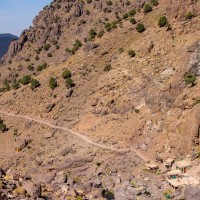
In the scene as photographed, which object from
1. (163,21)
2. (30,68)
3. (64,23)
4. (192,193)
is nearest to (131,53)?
(163,21)

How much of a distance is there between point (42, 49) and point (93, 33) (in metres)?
27.7

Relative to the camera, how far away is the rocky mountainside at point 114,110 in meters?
59.9

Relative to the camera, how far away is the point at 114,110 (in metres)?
73.6

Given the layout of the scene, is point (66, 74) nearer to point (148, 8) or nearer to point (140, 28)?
point (140, 28)

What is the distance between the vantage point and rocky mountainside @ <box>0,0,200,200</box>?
59.9 metres

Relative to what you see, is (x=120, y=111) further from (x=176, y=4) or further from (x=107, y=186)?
(x=176, y=4)

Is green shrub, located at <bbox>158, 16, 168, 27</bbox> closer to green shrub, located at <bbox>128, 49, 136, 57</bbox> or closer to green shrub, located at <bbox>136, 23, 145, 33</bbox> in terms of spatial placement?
green shrub, located at <bbox>136, 23, 145, 33</bbox>

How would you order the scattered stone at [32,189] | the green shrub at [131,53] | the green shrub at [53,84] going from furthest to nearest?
the green shrub at [53,84] < the green shrub at [131,53] < the scattered stone at [32,189]

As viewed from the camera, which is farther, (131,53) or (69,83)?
(69,83)

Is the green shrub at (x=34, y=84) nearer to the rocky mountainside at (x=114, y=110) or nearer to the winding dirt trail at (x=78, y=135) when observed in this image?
the rocky mountainside at (x=114, y=110)

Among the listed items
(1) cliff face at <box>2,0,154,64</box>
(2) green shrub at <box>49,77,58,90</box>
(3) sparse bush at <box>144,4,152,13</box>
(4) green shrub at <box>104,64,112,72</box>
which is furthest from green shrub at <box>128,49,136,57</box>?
(1) cliff face at <box>2,0,154,64</box>

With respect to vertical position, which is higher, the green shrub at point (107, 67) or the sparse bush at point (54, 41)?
the sparse bush at point (54, 41)

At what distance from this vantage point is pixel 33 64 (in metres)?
117

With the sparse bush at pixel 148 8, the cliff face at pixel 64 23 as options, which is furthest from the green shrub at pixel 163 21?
the cliff face at pixel 64 23
